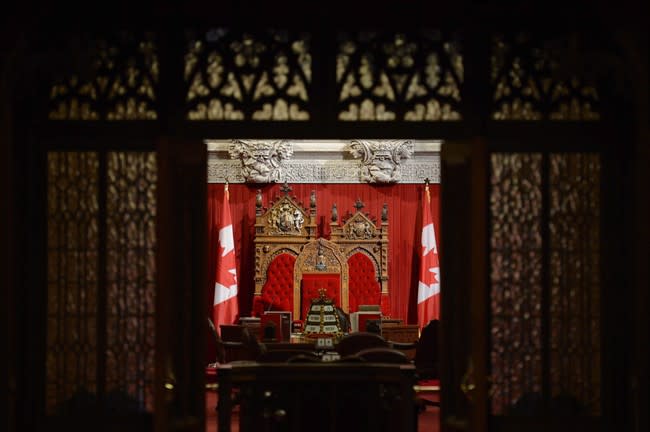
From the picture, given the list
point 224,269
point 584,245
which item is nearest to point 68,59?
point 584,245

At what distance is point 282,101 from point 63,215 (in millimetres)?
1187

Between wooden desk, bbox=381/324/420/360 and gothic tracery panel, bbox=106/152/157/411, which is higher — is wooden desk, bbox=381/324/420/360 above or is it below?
below

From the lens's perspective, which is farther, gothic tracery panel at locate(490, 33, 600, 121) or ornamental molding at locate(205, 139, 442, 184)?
ornamental molding at locate(205, 139, 442, 184)

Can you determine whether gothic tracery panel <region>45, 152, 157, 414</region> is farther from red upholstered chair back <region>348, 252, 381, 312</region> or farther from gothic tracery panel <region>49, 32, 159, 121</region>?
red upholstered chair back <region>348, 252, 381, 312</region>

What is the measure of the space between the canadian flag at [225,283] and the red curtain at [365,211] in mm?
651

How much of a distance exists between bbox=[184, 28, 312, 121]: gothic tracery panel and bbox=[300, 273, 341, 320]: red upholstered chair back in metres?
8.26

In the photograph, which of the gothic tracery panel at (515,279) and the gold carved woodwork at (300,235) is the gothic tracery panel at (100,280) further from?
the gold carved woodwork at (300,235)

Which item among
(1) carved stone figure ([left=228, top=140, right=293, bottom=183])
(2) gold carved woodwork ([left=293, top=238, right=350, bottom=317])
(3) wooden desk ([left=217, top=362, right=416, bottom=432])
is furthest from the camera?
(1) carved stone figure ([left=228, top=140, right=293, bottom=183])

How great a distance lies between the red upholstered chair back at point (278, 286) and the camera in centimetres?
1260

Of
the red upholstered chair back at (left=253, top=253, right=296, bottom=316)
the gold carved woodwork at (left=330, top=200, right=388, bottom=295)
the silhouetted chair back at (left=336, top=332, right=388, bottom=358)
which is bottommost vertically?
the silhouetted chair back at (left=336, top=332, right=388, bottom=358)

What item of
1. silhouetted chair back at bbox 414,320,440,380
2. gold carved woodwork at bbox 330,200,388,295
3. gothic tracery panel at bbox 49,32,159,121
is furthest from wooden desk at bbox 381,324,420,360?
gothic tracery panel at bbox 49,32,159,121

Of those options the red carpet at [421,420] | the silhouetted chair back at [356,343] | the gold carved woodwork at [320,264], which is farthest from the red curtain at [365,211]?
the silhouetted chair back at [356,343]

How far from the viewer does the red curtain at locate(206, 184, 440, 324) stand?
13.0 metres

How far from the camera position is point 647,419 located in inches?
153
